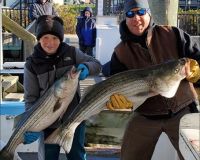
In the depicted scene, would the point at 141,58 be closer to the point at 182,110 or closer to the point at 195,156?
the point at 182,110

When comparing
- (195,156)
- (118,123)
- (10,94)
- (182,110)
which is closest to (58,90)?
(182,110)

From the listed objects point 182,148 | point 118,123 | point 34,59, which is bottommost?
point 118,123

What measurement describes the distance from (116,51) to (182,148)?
1.25m

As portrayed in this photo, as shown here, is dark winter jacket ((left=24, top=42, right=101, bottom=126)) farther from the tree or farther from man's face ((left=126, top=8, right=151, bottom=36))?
the tree

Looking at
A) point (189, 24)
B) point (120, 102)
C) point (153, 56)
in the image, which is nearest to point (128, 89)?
point (120, 102)

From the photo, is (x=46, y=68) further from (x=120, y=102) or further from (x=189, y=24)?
(x=189, y=24)

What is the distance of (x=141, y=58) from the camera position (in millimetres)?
4203

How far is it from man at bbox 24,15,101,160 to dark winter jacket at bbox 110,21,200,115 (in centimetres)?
39

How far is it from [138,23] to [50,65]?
0.83 metres

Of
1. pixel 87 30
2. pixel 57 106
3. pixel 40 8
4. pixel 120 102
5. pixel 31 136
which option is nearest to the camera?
pixel 120 102

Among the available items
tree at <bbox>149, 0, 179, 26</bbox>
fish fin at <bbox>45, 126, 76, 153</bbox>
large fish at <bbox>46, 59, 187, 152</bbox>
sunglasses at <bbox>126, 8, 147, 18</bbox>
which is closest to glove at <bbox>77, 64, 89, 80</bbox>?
large fish at <bbox>46, 59, 187, 152</bbox>

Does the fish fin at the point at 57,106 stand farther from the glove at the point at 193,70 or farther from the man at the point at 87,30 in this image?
the man at the point at 87,30

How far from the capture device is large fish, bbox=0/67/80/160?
4191 millimetres

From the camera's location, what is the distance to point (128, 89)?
161 inches
